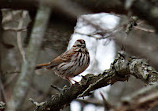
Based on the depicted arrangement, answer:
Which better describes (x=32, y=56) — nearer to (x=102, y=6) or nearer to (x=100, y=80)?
(x=102, y=6)

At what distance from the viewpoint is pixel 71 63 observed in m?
6.16

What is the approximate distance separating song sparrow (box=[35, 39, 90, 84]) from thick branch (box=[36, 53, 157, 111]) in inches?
67.8

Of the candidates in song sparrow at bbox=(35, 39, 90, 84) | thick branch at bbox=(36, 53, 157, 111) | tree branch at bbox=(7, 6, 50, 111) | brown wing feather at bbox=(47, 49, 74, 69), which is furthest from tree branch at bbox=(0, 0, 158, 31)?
brown wing feather at bbox=(47, 49, 74, 69)

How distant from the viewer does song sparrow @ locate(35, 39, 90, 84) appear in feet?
19.4

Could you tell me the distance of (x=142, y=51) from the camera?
7.68 ft

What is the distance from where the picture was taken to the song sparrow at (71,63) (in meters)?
5.93

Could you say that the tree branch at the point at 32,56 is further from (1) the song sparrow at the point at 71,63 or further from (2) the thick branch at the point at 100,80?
(1) the song sparrow at the point at 71,63

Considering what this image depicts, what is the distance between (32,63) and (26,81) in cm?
15

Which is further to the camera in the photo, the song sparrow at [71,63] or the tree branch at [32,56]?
the song sparrow at [71,63]

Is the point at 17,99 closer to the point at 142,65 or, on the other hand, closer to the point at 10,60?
the point at 142,65

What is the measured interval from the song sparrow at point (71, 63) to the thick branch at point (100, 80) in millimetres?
1722

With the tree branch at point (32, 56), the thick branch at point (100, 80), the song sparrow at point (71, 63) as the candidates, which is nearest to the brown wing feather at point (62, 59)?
the song sparrow at point (71, 63)

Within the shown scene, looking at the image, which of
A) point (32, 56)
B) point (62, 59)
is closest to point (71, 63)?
point (62, 59)

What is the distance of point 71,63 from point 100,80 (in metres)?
2.57
